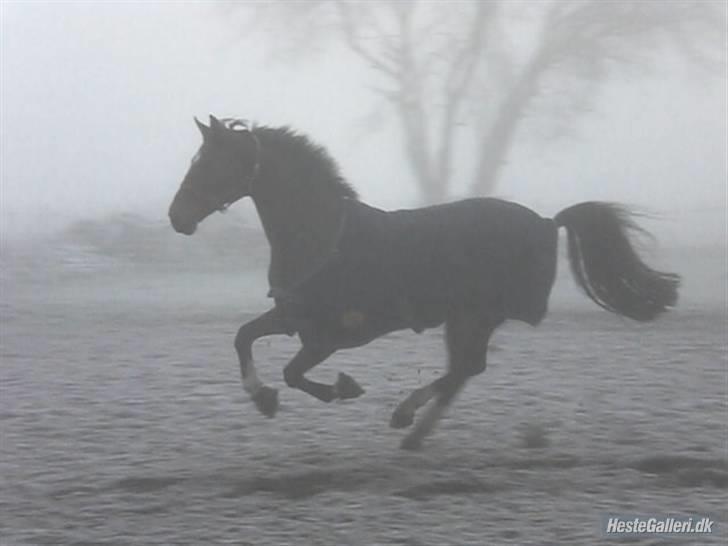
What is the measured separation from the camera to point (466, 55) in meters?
5.07

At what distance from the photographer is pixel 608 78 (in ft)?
17.2

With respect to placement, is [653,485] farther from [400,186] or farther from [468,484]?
[400,186]

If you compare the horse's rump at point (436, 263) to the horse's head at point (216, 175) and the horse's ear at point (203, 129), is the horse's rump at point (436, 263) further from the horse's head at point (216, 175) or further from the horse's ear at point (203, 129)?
the horse's ear at point (203, 129)

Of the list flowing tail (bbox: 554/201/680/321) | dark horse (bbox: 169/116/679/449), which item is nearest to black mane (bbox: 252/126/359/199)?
dark horse (bbox: 169/116/679/449)

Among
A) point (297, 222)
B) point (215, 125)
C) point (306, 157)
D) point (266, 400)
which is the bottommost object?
point (266, 400)

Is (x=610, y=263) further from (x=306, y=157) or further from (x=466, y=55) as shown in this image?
(x=306, y=157)

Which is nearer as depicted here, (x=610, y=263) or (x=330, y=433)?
(x=330, y=433)

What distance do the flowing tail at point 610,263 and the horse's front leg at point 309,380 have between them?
119 cm

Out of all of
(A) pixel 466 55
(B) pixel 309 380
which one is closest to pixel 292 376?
(B) pixel 309 380

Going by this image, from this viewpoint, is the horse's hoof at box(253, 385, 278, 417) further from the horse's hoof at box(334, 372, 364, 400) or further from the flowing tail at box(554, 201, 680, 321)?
the flowing tail at box(554, 201, 680, 321)

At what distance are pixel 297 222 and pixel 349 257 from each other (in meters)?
0.27

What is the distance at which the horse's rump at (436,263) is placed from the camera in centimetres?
472

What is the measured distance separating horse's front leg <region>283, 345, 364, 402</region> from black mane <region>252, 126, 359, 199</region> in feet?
2.26

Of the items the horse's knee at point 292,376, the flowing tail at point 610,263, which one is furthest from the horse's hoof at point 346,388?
the flowing tail at point 610,263
